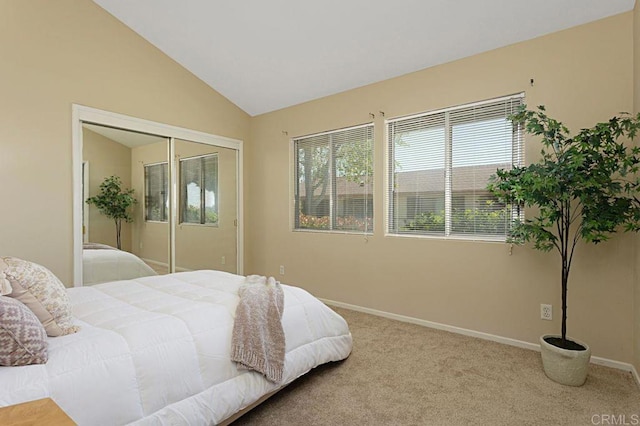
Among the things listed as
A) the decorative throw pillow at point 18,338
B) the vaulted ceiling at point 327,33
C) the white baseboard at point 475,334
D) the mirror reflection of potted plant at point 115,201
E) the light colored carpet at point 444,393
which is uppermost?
the vaulted ceiling at point 327,33

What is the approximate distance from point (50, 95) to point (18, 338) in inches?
111

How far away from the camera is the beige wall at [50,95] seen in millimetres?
2992

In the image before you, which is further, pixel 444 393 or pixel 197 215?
pixel 197 215

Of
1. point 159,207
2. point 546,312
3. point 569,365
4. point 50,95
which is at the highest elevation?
point 50,95

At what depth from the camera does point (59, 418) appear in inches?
37.9

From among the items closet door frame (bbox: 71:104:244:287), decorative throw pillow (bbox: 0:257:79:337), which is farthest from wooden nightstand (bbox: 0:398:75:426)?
closet door frame (bbox: 71:104:244:287)

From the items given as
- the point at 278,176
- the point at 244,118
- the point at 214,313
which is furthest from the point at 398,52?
the point at 214,313

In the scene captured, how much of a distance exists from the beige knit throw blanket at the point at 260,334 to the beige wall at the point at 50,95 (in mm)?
2289

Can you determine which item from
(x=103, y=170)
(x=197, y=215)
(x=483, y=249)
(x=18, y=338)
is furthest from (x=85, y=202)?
(x=483, y=249)

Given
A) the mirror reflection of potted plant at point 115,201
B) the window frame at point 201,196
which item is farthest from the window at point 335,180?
the mirror reflection of potted plant at point 115,201

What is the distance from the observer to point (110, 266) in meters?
3.71

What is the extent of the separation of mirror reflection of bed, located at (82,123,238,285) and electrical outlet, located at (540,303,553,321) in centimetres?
378

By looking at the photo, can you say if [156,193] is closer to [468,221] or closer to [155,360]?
[155,360]

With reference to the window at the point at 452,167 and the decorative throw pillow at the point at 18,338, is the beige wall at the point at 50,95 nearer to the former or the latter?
the decorative throw pillow at the point at 18,338
